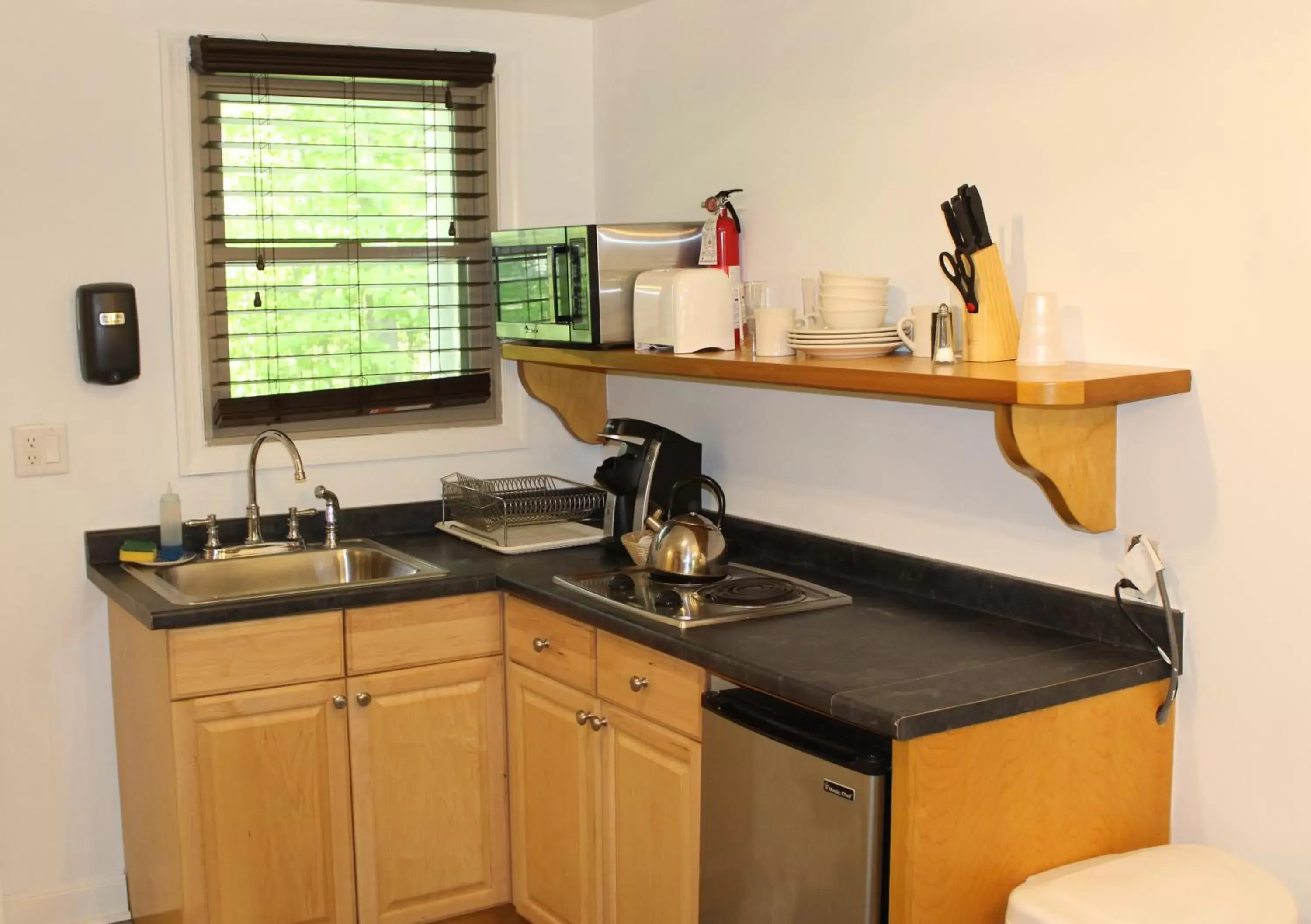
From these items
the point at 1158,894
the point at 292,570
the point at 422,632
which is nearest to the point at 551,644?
the point at 422,632

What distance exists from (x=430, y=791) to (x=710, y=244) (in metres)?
1.46

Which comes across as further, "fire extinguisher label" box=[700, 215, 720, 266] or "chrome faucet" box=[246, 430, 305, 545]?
"chrome faucet" box=[246, 430, 305, 545]

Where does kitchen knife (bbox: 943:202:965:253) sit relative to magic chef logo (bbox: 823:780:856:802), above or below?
above

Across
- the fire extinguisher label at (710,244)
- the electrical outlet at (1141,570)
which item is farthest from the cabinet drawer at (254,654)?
the electrical outlet at (1141,570)

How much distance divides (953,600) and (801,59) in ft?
4.14

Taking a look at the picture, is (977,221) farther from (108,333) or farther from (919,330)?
(108,333)

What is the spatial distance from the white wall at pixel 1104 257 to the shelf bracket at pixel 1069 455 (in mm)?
43

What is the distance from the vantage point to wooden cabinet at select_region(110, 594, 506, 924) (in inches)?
113

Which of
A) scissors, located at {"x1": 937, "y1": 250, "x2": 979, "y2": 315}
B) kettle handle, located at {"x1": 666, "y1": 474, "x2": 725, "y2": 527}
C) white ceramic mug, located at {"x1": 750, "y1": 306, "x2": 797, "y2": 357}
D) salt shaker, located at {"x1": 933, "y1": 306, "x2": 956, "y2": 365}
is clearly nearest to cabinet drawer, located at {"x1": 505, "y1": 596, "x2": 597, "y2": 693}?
kettle handle, located at {"x1": 666, "y1": 474, "x2": 725, "y2": 527}

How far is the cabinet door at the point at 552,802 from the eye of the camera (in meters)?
2.90

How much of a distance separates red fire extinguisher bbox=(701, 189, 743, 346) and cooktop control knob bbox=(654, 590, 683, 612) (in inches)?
27.0

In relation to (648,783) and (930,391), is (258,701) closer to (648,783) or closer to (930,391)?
(648,783)

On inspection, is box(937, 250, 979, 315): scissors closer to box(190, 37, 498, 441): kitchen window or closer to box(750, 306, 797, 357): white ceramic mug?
box(750, 306, 797, 357): white ceramic mug

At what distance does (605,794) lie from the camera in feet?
9.29
